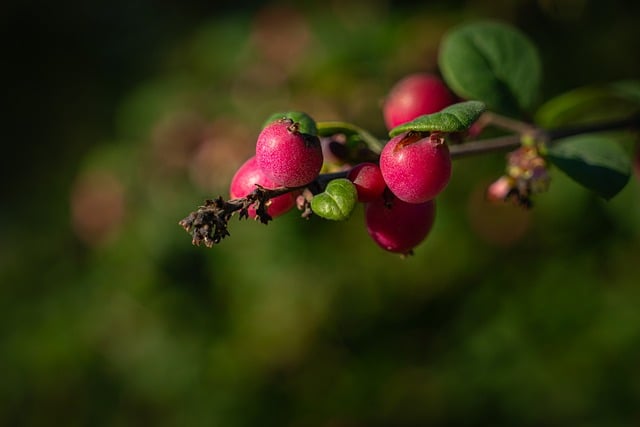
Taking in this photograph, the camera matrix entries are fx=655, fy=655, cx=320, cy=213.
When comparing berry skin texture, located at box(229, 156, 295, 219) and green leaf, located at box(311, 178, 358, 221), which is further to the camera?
berry skin texture, located at box(229, 156, 295, 219)

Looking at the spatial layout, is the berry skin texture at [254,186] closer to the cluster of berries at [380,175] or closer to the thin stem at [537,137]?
the cluster of berries at [380,175]

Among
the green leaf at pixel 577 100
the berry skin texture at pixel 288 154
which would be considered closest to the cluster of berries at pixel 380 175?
the berry skin texture at pixel 288 154

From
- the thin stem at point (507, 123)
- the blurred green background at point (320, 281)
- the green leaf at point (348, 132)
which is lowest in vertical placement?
the green leaf at point (348, 132)

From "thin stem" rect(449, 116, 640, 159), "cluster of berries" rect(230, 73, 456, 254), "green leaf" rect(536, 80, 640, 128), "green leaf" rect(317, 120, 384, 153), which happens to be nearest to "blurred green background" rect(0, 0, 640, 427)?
"green leaf" rect(536, 80, 640, 128)

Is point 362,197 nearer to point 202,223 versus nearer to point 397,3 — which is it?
point 202,223

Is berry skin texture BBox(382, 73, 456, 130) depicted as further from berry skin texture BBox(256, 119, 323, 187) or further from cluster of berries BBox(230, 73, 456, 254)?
berry skin texture BBox(256, 119, 323, 187)
